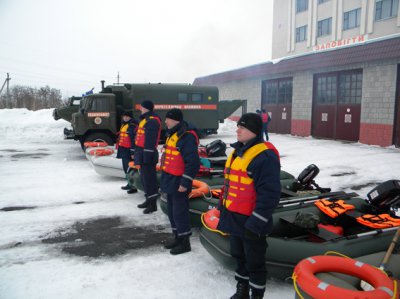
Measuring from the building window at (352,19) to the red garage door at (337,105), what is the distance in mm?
14158

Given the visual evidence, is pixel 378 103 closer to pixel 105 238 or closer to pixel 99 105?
pixel 99 105

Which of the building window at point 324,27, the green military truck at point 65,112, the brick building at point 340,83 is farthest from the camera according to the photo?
the building window at point 324,27

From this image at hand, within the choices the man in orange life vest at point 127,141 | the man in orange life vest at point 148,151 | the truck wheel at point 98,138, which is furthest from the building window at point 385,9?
the man in orange life vest at point 148,151

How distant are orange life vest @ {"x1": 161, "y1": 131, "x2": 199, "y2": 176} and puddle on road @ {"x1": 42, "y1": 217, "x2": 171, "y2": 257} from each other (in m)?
1.13

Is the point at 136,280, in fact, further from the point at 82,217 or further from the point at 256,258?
the point at 82,217

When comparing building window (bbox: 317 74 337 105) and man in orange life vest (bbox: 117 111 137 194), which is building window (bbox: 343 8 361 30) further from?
man in orange life vest (bbox: 117 111 137 194)

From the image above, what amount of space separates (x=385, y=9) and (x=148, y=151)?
26902 millimetres

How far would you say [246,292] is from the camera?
3143 millimetres

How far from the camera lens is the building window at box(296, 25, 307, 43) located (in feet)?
109

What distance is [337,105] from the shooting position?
1625cm

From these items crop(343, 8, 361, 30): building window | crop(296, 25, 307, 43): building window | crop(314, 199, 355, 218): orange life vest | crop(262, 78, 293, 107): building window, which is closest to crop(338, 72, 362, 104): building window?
crop(262, 78, 293, 107): building window

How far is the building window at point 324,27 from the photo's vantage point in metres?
30.4

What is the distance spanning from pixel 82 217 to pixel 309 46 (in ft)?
105

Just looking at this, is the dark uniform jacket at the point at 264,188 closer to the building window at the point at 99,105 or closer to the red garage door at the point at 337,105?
the building window at the point at 99,105
